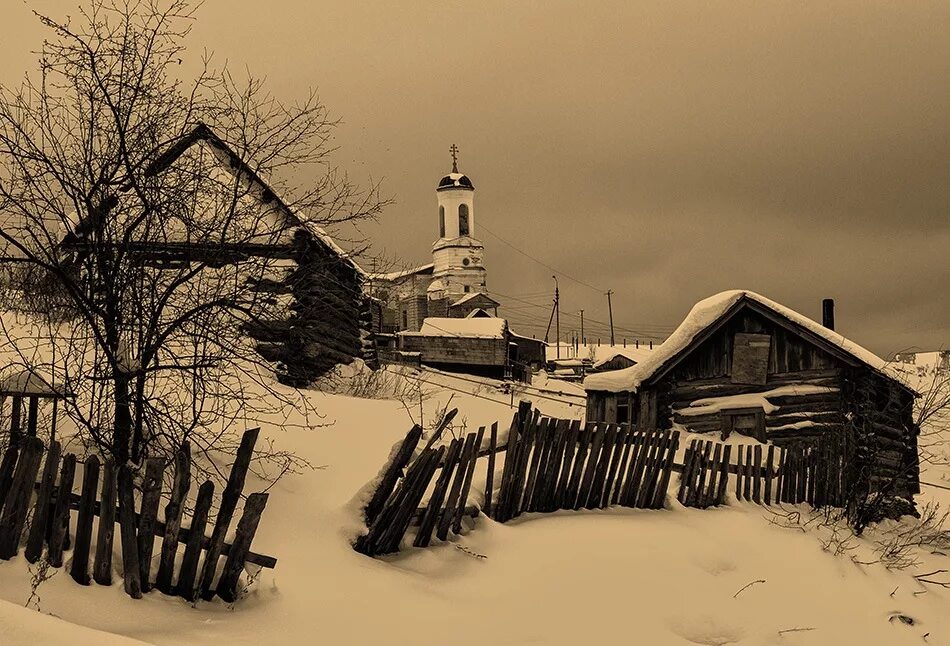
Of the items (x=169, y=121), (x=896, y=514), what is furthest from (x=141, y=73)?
(x=896, y=514)

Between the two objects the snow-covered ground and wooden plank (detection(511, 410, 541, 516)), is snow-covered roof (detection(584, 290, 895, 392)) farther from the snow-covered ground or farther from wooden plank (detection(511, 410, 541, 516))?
wooden plank (detection(511, 410, 541, 516))

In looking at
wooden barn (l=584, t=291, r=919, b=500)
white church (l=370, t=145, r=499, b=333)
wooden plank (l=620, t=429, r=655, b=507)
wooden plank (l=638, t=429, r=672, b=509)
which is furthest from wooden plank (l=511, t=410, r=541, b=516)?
white church (l=370, t=145, r=499, b=333)

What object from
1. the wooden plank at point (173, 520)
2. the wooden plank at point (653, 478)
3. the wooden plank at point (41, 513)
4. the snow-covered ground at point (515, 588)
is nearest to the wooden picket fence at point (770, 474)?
the snow-covered ground at point (515, 588)

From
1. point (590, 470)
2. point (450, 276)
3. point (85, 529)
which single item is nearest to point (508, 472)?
point (590, 470)

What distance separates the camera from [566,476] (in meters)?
9.71

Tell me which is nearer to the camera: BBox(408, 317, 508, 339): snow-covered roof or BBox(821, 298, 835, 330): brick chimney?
BBox(821, 298, 835, 330): brick chimney

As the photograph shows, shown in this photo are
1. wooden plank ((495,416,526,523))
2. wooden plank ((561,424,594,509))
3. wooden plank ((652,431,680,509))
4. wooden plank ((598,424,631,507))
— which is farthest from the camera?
wooden plank ((652,431,680,509))

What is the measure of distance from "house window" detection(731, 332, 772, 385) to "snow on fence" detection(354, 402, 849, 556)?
7.01 feet

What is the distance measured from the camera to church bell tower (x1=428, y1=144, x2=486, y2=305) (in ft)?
189

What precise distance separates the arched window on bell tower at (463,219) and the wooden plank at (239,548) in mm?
54297

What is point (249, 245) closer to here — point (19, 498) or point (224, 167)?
point (224, 167)

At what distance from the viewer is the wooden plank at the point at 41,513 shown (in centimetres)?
572

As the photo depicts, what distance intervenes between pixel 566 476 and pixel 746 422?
25.1 ft

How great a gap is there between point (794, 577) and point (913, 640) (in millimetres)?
1223
